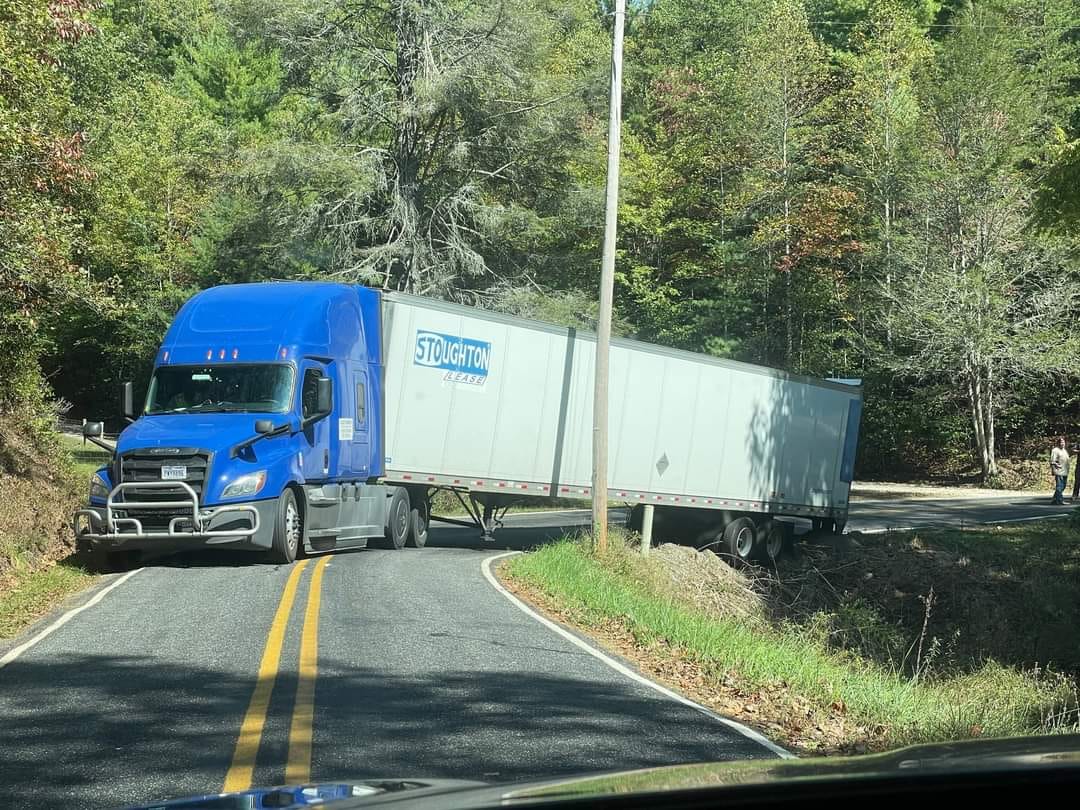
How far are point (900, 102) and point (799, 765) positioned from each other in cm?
4696

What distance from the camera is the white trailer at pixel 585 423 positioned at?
20.0 meters

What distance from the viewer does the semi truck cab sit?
15.9 metres

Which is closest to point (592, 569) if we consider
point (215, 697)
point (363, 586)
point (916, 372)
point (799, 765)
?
point (363, 586)

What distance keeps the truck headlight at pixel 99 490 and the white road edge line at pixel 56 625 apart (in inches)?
46.0

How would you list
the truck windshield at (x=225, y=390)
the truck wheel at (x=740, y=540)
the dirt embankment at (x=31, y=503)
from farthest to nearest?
the truck wheel at (x=740, y=540)
the truck windshield at (x=225, y=390)
the dirt embankment at (x=31, y=503)

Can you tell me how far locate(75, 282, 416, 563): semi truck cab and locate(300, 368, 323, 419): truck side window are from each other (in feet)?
0.05

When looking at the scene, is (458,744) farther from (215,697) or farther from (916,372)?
(916,372)

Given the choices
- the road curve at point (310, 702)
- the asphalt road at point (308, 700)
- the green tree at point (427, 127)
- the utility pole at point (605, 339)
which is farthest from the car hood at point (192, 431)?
the green tree at point (427, 127)

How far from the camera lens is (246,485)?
1609 centimetres

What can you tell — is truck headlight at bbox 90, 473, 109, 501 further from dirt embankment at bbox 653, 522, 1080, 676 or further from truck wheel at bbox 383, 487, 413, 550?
dirt embankment at bbox 653, 522, 1080, 676

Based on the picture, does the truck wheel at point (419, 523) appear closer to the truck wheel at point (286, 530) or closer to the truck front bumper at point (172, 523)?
the truck wheel at point (286, 530)

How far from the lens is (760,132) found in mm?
45844

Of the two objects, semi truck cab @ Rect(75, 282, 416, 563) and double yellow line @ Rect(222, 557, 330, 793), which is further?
semi truck cab @ Rect(75, 282, 416, 563)

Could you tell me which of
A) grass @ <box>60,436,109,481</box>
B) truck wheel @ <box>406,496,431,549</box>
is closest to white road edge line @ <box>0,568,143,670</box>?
truck wheel @ <box>406,496,431,549</box>
